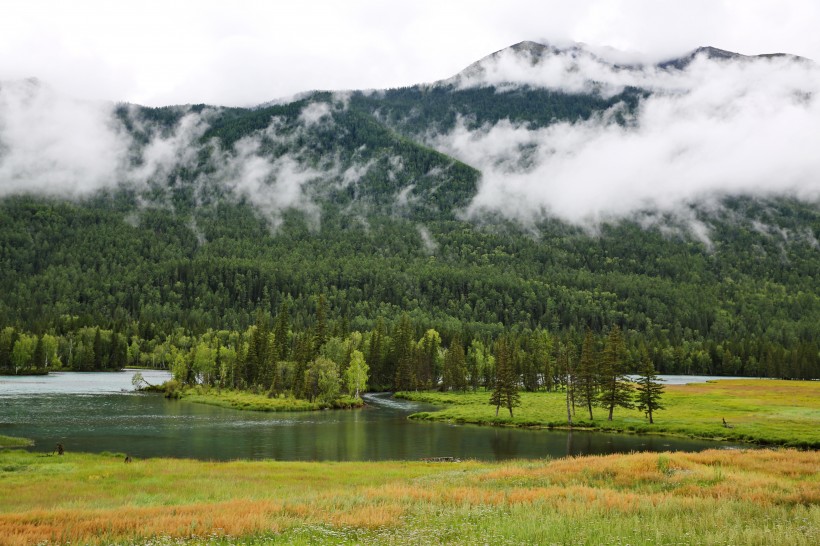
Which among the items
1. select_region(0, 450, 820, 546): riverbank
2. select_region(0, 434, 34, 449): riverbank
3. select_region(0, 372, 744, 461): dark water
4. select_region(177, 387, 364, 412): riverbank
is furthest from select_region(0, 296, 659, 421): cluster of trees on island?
select_region(0, 434, 34, 449): riverbank

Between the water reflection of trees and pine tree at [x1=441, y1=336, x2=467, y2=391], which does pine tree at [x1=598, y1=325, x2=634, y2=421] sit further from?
pine tree at [x1=441, y1=336, x2=467, y2=391]

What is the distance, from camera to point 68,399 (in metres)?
112

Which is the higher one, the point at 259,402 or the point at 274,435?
the point at 274,435

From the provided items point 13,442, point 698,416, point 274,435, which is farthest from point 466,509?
point 698,416

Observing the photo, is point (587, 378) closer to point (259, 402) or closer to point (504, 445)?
point (504, 445)

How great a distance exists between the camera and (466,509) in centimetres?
2183

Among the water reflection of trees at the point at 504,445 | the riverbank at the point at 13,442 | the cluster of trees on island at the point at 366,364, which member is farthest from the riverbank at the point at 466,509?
the cluster of trees on island at the point at 366,364

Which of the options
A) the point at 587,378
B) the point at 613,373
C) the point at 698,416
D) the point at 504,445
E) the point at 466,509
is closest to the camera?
the point at 466,509

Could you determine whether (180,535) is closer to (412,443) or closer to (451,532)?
(451,532)

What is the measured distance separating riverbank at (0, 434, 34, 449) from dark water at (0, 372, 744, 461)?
1405mm

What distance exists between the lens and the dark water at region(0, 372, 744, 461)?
205ft

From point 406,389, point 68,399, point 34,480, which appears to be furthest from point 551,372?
point 34,480

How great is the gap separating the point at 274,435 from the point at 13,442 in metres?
29.3

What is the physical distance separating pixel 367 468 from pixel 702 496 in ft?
102
